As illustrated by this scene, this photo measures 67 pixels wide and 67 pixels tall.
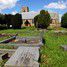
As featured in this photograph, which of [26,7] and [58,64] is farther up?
[26,7]

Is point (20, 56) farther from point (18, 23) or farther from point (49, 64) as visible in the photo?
point (18, 23)

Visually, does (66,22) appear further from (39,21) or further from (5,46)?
(5,46)

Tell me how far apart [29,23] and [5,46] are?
7165 cm

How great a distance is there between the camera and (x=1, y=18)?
210 ft

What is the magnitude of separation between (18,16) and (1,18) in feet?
21.0

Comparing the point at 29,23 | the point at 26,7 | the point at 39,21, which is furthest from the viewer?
the point at 26,7

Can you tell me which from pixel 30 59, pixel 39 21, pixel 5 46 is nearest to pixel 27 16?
pixel 39 21

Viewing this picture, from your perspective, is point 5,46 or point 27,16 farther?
point 27,16

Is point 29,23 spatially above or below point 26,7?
below

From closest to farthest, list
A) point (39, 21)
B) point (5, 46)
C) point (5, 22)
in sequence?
point (5, 46) → point (39, 21) → point (5, 22)

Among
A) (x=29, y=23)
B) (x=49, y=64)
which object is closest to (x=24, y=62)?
(x=49, y=64)

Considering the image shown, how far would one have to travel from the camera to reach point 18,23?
193 ft

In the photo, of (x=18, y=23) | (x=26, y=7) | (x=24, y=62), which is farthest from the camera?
(x=26, y=7)

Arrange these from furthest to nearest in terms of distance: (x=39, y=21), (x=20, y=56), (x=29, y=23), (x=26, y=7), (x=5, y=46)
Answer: (x=26, y=7)
(x=29, y=23)
(x=39, y=21)
(x=5, y=46)
(x=20, y=56)
